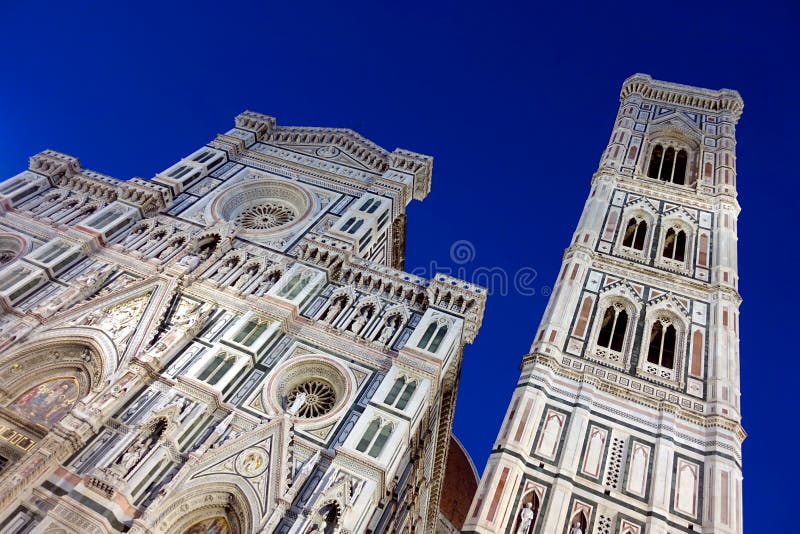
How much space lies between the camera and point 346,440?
1429cm

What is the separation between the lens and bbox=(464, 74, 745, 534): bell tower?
13.8 metres

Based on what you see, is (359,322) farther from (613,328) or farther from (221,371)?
(613,328)

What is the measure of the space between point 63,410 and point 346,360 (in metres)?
7.39

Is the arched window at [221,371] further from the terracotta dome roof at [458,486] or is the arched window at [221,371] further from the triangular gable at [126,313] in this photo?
the terracotta dome roof at [458,486]

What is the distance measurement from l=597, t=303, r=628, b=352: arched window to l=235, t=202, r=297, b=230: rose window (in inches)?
468

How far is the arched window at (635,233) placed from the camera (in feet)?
72.3

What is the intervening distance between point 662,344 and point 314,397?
10.5m

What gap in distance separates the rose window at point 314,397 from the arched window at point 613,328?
8271mm

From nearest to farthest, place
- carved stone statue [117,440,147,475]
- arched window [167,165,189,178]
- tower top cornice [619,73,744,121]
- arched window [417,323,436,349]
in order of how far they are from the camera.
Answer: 1. carved stone statue [117,440,147,475]
2. arched window [417,323,436,349]
3. arched window [167,165,189,178]
4. tower top cornice [619,73,744,121]

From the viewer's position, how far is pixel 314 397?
16484 millimetres

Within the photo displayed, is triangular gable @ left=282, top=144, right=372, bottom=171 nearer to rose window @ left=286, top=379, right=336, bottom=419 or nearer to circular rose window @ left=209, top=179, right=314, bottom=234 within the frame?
circular rose window @ left=209, top=179, right=314, bottom=234

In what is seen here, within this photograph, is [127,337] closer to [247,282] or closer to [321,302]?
[247,282]

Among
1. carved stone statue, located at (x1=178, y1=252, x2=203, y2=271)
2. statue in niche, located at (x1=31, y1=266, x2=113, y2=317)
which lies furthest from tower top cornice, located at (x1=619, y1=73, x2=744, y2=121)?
statue in niche, located at (x1=31, y1=266, x2=113, y2=317)

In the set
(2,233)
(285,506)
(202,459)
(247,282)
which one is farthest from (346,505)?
(2,233)
